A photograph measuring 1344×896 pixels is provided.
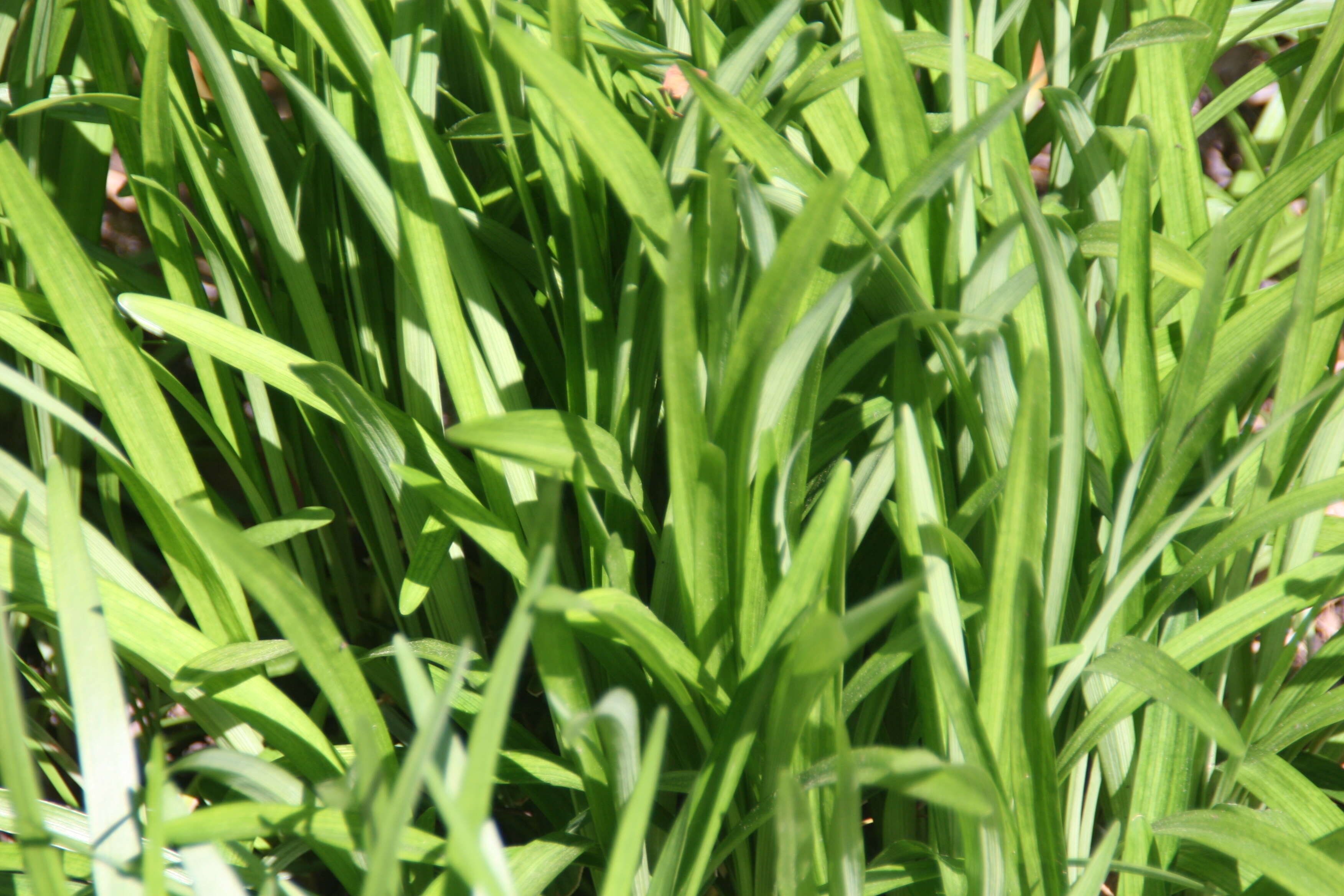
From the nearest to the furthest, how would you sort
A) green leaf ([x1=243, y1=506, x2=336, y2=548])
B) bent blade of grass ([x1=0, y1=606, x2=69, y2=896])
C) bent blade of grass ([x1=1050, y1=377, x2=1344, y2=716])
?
Result: bent blade of grass ([x1=0, y1=606, x2=69, y2=896]) → bent blade of grass ([x1=1050, y1=377, x2=1344, y2=716]) → green leaf ([x1=243, y1=506, x2=336, y2=548])

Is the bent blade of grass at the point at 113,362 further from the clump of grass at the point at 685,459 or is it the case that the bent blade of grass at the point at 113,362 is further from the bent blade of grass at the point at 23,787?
the bent blade of grass at the point at 23,787

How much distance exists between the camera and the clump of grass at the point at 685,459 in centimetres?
40

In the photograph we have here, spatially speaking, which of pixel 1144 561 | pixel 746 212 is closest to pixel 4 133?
pixel 746 212

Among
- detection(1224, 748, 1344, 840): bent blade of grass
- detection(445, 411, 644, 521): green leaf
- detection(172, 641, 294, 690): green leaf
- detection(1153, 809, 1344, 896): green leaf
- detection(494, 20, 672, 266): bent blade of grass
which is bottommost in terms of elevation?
detection(1224, 748, 1344, 840): bent blade of grass

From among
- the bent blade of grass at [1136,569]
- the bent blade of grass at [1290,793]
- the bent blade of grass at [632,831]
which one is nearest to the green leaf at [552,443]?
the bent blade of grass at [632,831]

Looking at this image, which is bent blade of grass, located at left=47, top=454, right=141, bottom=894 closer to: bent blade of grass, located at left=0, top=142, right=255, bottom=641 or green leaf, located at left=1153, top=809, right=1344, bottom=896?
bent blade of grass, located at left=0, top=142, right=255, bottom=641

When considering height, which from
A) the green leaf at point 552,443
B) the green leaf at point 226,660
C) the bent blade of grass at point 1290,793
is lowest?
the bent blade of grass at point 1290,793

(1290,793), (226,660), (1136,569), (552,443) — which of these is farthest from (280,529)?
(1290,793)

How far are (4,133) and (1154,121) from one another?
866 mm

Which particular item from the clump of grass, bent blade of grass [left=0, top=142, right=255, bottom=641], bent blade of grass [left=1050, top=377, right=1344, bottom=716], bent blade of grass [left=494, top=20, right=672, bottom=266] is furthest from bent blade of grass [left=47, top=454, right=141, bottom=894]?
bent blade of grass [left=1050, top=377, right=1344, bottom=716]

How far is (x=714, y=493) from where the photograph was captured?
0.43m

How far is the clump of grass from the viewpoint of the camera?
0.40m

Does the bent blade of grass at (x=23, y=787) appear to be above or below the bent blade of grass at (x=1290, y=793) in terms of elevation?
above

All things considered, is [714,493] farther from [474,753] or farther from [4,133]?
[4,133]
